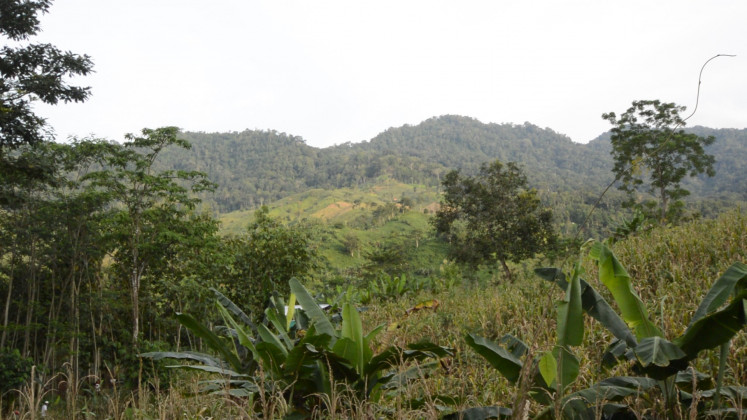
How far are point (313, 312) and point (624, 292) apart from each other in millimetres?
1753

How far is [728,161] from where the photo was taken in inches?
4173

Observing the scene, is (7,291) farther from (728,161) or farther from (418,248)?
(728,161)

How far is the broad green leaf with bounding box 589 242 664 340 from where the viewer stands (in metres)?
1.92

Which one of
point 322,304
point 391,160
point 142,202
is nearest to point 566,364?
point 322,304

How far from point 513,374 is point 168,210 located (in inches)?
433

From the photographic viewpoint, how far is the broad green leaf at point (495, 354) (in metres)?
1.92

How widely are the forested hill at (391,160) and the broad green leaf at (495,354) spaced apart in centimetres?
8490

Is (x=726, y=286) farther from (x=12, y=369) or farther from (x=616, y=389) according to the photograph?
(x=12, y=369)

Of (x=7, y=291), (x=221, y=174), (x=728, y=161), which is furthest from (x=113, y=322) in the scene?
(x=728, y=161)

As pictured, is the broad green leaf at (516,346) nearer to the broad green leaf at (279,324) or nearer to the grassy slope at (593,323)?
the grassy slope at (593,323)

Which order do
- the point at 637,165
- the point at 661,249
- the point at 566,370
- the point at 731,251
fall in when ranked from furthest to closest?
the point at 661,249, the point at 731,251, the point at 566,370, the point at 637,165

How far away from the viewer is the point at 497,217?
705 inches

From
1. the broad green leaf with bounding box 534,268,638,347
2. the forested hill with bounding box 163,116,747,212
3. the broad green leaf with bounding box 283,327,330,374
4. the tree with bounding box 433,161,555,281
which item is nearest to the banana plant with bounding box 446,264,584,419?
the broad green leaf with bounding box 534,268,638,347

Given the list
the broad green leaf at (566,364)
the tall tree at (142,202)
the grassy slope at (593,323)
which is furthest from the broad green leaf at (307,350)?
the tall tree at (142,202)
